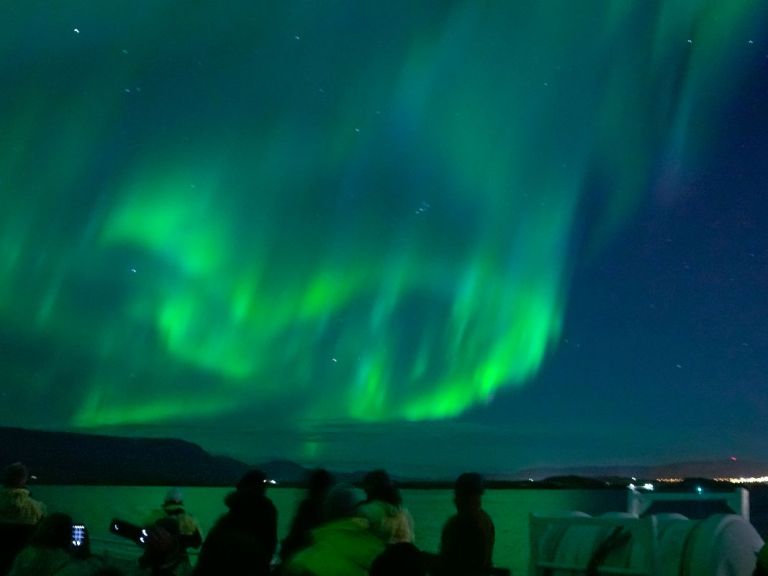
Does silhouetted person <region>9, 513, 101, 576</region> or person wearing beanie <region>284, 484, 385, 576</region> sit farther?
silhouetted person <region>9, 513, 101, 576</region>

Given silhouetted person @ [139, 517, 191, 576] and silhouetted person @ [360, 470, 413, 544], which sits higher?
silhouetted person @ [360, 470, 413, 544]

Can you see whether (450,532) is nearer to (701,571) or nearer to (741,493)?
(701,571)

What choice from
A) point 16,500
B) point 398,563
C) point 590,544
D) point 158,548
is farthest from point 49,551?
point 590,544

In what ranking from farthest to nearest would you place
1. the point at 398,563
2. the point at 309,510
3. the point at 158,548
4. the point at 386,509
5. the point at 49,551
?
1. the point at 309,510
2. the point at 386,509
3. the point at 49,551
4. the point at 158,548
5. the point at 398,563

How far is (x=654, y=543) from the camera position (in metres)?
9.07

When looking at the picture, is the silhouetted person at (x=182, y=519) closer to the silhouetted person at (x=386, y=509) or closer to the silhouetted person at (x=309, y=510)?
the silhouetted person at (x=309, y=510)

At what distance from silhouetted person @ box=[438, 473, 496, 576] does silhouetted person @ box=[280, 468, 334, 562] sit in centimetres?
111

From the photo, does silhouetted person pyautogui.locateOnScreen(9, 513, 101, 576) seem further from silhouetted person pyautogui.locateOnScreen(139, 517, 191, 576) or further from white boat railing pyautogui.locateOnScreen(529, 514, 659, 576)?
white boat railing pyautogui.locateOnScreen(529, 514, 659, 576)

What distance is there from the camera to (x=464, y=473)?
331 inches

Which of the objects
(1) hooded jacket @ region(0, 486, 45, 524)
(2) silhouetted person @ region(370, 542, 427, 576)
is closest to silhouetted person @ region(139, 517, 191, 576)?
(2) silhouetted person @ region(370, 542, 427, 576)

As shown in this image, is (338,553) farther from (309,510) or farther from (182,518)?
(182,518)

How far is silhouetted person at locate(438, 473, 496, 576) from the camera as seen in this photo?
843cm

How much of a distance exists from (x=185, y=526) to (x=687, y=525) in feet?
15.2

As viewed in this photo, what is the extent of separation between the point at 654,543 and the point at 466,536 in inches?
72.5
